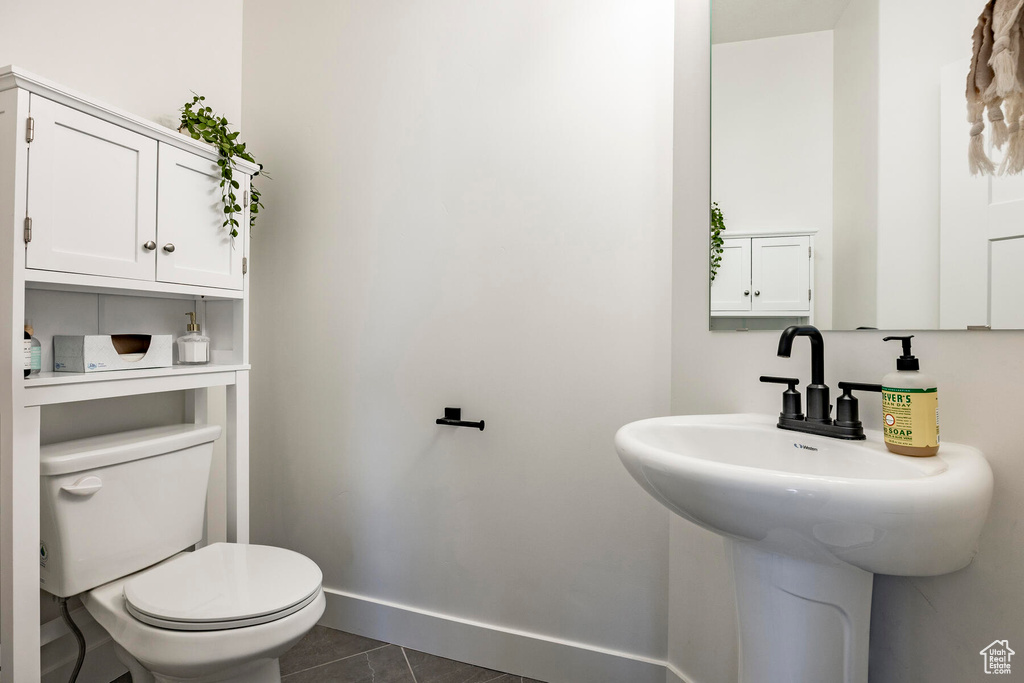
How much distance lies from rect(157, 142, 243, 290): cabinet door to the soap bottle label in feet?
5.66

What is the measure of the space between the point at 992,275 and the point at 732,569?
2.22 feet

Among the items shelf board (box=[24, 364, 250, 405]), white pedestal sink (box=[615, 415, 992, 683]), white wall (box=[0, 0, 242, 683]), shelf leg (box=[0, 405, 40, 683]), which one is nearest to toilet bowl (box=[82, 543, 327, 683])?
shelf leg (box=[0, 405, 40, 683])

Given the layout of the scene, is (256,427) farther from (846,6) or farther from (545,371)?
(846,6)

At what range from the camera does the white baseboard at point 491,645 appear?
1421mm

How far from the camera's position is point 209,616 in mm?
1075

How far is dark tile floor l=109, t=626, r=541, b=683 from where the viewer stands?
1.51 meters

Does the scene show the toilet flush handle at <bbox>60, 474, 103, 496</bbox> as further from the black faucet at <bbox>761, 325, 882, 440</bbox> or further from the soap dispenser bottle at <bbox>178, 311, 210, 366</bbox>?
the black faucet at <bbox>761, 325, 882, 440</bbox>

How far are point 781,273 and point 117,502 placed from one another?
1738 mm

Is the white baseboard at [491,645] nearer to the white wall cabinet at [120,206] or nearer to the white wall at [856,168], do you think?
the white wall at [856,168]

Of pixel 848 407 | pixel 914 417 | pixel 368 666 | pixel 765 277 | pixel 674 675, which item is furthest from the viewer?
pixel 368 666

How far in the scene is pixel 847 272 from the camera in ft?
3.34

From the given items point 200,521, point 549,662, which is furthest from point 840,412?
point 200,521

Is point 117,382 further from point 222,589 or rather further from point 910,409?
point 910,409

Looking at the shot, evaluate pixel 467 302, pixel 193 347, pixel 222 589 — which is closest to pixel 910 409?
pixel 467 302
